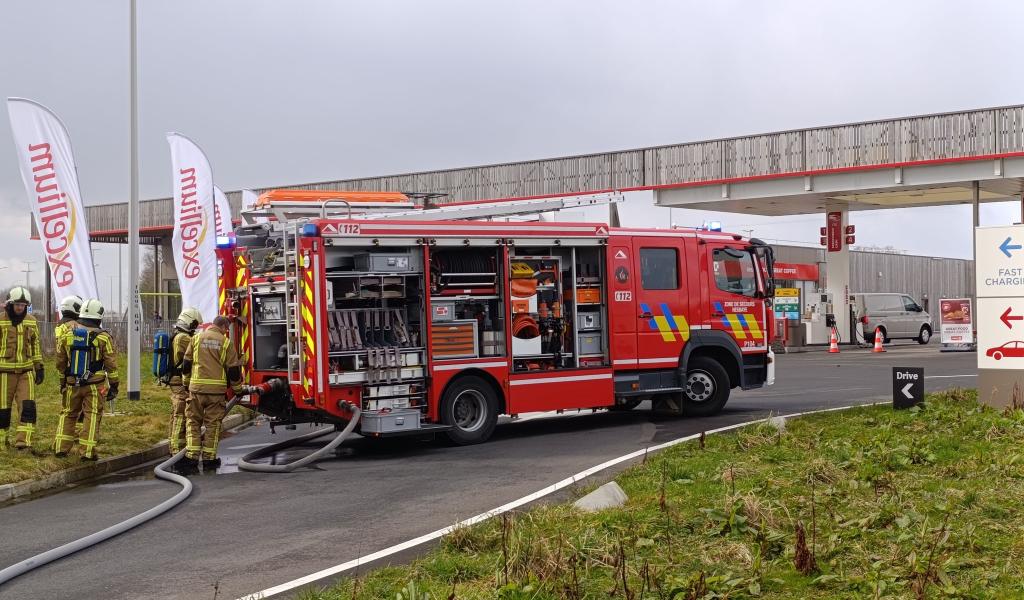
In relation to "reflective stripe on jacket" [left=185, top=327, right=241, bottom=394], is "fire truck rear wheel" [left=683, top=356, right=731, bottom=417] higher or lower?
lower

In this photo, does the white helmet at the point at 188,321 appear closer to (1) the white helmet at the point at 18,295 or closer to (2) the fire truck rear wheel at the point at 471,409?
(1) the white helmet at the point at 18,295

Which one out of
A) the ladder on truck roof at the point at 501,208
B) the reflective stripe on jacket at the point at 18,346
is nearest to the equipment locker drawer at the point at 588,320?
the ladder on truck roof at the point at 501,208

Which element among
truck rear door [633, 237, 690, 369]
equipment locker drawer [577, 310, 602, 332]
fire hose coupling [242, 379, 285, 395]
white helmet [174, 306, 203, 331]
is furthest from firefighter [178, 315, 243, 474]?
truck rear door [633, 237, 690, 369]

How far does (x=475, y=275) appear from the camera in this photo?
13.3 meters

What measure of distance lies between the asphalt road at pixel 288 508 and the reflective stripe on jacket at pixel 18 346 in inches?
77.6

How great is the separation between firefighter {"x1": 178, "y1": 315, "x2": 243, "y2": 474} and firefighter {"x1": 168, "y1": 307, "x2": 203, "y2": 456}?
2.21ft

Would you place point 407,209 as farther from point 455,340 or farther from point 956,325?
point 956,325

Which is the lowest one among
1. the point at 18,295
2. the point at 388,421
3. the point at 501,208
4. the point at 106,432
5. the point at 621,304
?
the point at 106,432

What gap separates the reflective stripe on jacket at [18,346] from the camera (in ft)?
40.2

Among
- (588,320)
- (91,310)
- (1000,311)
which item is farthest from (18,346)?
(1000,311)

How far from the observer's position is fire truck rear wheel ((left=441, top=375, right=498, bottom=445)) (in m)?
13.0

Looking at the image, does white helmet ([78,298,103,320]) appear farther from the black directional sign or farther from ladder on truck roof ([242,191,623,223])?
the black directional sign

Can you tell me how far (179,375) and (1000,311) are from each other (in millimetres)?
10181

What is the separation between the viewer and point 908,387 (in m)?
13.5
